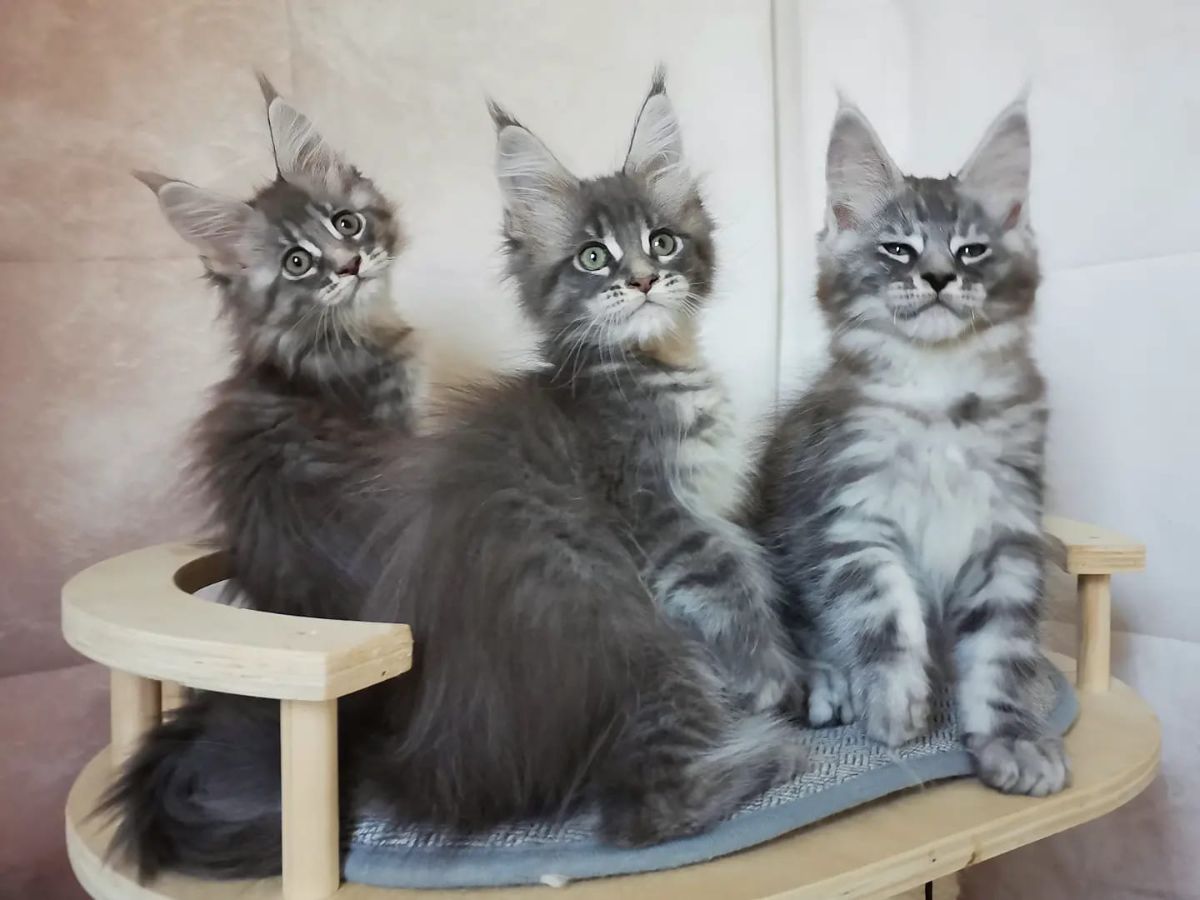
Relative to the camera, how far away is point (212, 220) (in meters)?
1.11

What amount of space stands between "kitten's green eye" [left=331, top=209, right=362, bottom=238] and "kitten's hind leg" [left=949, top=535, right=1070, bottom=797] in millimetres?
802

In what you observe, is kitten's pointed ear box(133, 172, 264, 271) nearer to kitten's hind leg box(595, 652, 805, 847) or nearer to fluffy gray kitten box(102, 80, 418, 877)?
fluffy gray kitten box(102, 80, 418, 877)

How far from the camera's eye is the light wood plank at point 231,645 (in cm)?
66

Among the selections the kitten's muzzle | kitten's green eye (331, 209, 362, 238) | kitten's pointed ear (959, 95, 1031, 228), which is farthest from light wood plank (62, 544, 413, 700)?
kitten's pointed ear (959, 95, 1031, 228)

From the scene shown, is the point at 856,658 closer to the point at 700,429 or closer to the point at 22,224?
the point at 700,429

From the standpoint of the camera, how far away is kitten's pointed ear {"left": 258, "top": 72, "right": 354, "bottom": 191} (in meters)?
1.17

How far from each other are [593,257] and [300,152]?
46 cm

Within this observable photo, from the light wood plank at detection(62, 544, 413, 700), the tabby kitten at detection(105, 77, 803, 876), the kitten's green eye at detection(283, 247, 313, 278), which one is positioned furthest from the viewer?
the kitten's green eye at detection(283, 247, 313, 278)

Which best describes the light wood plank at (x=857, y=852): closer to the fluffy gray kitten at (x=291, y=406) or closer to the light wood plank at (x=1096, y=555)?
the fluffy gray kitten at (x=291, y=406)

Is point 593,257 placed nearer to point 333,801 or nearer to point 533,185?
point 533,185

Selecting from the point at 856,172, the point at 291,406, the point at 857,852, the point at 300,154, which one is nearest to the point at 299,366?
the point at 291,406

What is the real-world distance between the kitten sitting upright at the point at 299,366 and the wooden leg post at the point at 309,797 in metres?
0.28

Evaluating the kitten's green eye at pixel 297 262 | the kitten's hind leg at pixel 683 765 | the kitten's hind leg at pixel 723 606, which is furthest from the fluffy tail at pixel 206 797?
the kitten's green eye at pixel 297 262

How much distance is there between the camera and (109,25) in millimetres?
1368
